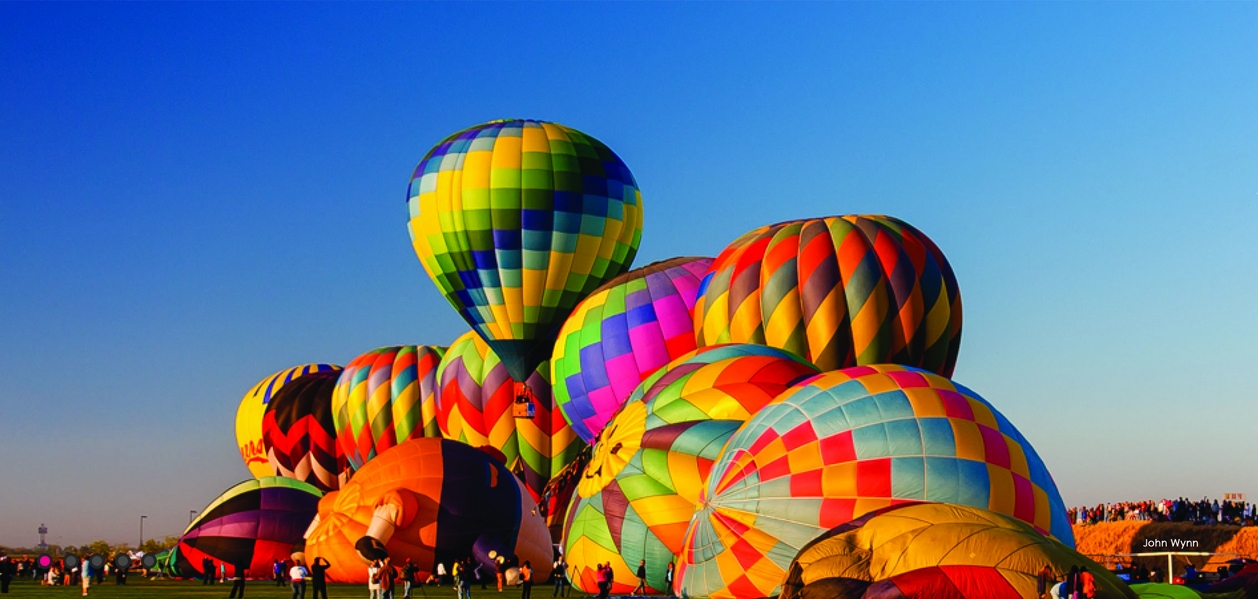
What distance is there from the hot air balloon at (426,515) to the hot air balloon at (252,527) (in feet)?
13.1

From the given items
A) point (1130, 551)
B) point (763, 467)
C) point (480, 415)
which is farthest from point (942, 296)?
point (480, 415)

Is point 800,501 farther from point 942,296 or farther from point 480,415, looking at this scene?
point 480,415

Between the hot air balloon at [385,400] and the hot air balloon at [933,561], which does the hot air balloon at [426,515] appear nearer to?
the hot air balloon at [933,561]

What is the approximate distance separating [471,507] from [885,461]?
9.54 metres

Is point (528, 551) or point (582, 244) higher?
point (582, 244)

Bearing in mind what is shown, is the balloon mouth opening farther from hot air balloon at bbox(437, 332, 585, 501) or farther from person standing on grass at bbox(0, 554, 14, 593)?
person standing on grass at bbox(0, 554, 14, 593)

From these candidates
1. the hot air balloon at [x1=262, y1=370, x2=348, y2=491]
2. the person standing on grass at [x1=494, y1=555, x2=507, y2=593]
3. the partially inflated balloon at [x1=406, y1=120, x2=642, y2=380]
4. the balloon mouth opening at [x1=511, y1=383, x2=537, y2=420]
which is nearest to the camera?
the person standing on grass at [x1=494, y1=555, x2=507, y2=593]

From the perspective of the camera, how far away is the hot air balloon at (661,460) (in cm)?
1962

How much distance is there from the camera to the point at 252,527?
29.1 metres

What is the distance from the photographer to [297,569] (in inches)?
768

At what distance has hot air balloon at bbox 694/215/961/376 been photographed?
2505cm

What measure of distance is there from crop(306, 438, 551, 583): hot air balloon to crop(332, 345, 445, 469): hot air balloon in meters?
12.8

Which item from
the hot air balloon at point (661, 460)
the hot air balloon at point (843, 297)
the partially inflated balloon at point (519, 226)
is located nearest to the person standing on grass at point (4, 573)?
the partially inflated balloon at point (519, 226)

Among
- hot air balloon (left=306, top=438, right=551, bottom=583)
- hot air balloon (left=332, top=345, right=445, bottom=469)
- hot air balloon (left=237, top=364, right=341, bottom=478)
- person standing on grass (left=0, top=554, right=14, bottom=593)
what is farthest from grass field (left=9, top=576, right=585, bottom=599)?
hot air balloon (left=237, top=364, right=341, bottom=478)
